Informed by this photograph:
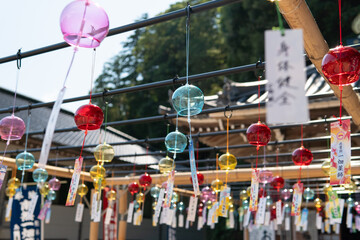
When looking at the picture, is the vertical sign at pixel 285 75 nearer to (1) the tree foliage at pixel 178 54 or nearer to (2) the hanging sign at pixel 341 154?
(2) the hanging sign at pixel 341 154

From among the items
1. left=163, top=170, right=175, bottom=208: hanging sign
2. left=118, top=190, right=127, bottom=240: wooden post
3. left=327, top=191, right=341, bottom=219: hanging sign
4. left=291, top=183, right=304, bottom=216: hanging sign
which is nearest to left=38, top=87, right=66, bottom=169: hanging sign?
left=163, top=170, right=175, bottom=208: hanging sign

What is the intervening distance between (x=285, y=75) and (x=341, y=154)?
6.31 feet

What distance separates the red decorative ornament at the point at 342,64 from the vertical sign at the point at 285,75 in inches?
28.4

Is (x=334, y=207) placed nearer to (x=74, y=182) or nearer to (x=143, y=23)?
(x=74, y=182)

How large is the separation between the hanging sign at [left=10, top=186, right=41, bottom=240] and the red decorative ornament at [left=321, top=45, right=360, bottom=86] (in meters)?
7.17

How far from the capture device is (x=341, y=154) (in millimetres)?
3684

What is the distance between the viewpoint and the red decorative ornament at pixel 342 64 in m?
2.67

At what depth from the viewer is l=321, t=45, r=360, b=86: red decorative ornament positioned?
267 centimetres

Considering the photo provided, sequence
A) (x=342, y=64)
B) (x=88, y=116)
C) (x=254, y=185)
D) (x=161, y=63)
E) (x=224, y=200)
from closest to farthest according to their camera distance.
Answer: (x=342, y=64) → (x=88, y=116) → (x=254, y=185) → (x=224, y=200) → (x=161, y=63)

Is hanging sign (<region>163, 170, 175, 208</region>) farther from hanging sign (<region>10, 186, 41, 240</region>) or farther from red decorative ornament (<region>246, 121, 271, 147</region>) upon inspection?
hanging sign (<region>10, 186, 41, 240</region>)

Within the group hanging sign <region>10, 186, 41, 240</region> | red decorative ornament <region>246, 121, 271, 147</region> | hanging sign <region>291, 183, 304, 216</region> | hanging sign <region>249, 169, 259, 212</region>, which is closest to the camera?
red decorative ornament <region>246, 121, 271, 147</region>

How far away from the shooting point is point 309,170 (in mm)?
Answer: 6895

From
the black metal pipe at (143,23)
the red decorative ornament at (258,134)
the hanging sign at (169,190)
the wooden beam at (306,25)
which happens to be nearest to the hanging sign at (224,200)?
the hanging sign at (169,190)

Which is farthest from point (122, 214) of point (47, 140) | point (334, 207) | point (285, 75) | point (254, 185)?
point (285, 75)
